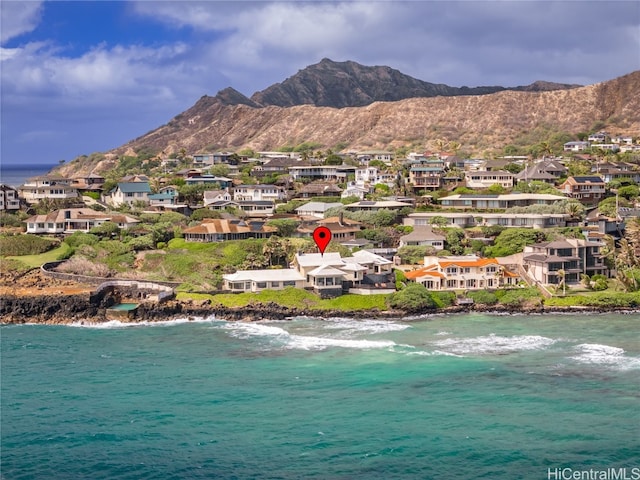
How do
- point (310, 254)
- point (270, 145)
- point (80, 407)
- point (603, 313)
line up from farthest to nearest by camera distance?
1. point (270, 145)
2. point (310, 254)
3. point (603, 313)
4. point (80, 407)

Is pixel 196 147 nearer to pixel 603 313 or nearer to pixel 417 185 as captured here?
pixel 417 185

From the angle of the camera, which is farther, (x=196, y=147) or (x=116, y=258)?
(x=196, y=147)

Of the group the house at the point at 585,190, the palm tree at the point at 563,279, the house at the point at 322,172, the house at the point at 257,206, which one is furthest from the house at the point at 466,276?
the house at the point at 322,172

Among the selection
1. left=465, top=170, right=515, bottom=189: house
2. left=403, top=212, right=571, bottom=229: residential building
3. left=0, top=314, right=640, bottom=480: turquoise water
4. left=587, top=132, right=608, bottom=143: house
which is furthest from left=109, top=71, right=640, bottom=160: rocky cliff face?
left=0, top=314, right=640, bottom=480: turquoise water

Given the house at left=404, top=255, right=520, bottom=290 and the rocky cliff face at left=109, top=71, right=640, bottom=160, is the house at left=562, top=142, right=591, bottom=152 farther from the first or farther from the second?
the house at left=404, top=255, right=520, bottom=290

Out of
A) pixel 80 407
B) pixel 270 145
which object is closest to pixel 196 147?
pixel 270 145

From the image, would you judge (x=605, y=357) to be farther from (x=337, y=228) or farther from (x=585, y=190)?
(x=585, y=190)
